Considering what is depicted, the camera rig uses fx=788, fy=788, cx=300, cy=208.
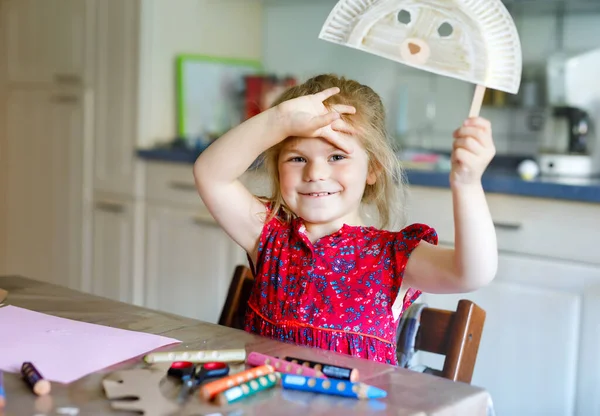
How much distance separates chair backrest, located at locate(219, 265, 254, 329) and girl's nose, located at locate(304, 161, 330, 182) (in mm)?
215

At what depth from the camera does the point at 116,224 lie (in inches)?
111

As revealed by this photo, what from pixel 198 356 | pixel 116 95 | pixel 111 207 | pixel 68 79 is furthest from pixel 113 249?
pixel 198 356

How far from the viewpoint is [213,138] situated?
2812 millimetres

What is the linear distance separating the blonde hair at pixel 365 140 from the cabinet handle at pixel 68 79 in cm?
181

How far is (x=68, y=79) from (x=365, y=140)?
79.7 inches

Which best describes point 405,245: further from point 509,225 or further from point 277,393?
point 509,225

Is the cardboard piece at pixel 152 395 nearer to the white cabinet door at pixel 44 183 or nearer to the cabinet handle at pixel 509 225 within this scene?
the cabinet handle at pixel 509 225

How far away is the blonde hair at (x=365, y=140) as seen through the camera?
3.95ft

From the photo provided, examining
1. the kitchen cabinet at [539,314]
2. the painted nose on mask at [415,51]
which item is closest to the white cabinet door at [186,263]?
the kitchen cabinet at [539,314]

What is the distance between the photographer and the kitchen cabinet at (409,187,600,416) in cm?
183

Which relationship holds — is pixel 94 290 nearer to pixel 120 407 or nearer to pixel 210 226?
pixel 210 226

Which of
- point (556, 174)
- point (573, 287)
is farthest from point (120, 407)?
point (556, 174)

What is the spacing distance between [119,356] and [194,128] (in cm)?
206

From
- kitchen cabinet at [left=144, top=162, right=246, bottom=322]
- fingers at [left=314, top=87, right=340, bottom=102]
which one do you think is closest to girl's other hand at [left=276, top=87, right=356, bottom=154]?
fingers at [left=314, top=87, right=340, bottom=102]
